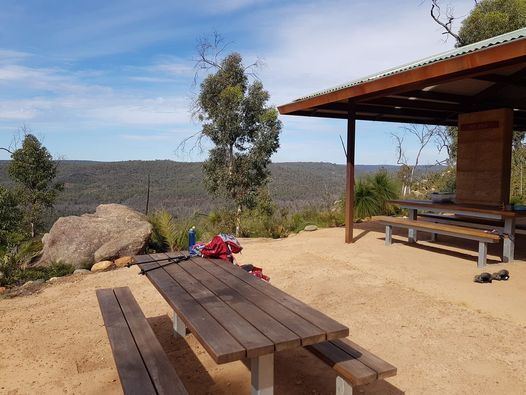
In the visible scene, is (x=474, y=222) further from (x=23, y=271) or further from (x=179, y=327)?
(x=23, y=271)

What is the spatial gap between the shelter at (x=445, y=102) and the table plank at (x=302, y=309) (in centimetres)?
361

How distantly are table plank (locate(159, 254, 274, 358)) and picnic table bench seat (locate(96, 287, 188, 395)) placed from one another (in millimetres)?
355

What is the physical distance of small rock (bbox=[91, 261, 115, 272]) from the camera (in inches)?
250

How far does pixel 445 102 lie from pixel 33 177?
17.2 meters

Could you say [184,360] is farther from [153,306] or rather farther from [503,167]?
[503,167]

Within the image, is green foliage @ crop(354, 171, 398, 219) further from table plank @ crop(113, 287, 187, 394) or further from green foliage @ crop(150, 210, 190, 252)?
table plank @ crop(113, 287, 187, 394)

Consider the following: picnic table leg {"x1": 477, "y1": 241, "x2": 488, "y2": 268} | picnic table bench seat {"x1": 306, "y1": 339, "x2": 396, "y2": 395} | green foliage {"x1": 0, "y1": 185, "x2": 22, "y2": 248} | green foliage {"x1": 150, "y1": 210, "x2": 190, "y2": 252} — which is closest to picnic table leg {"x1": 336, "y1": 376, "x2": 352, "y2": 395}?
picnic table bench seat {"x1": 306, "y1": 339, "x2": 396, "y2": 395}

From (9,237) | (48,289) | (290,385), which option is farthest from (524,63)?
(9,237)

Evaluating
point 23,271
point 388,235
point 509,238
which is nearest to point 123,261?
point 23,271

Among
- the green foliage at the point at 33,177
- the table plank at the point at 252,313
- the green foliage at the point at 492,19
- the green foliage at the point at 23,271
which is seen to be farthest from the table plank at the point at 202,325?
the green foliage at the point at 33,177

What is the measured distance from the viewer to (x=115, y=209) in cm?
841

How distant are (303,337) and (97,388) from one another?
1.70 m

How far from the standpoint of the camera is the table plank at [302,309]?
1963mm

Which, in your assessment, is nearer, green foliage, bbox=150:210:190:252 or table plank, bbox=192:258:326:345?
table plank, bbox=192:258:326:345
